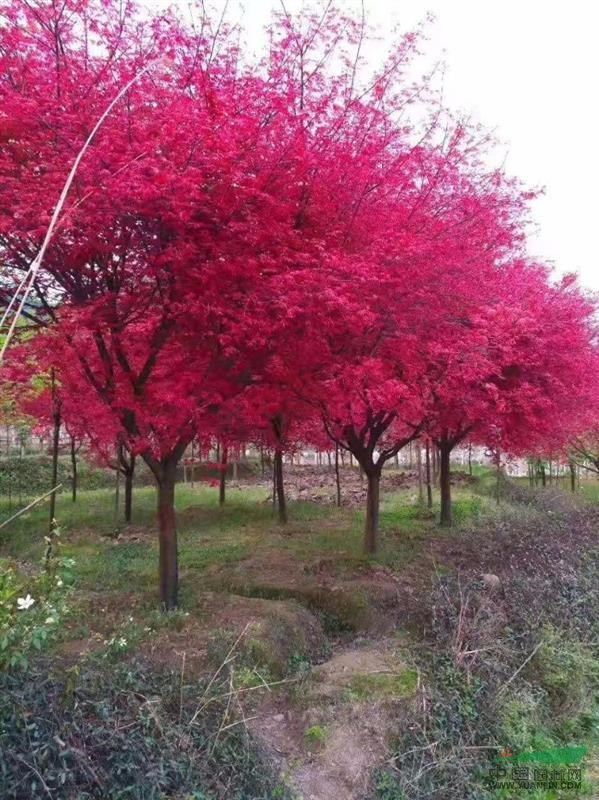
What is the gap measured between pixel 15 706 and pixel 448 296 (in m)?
5.79

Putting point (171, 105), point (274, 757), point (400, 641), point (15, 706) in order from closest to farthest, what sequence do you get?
point (15, 706) < point (274, 757) < point (171, 105) < point (400, 641)

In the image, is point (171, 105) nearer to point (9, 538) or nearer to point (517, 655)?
point (517, 655)

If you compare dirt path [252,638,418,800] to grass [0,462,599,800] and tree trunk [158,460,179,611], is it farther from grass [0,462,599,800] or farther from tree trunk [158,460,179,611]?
tree trunk [158,460,179,611]

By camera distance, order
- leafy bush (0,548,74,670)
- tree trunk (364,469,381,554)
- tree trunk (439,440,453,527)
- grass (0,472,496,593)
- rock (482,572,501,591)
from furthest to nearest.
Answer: tree trunk (439,440,453,527) < tree trunk (364,469,381,554) < grass (0,472,496,593) < rock (482,572,501,591) < leafy bush (0,548,74,670)

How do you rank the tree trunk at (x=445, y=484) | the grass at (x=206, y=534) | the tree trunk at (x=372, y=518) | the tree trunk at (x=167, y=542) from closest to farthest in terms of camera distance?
the tree trunk at (x=167, y=542) < the grass at (x=206, y=534) < the tree trunk at (x=372, y=518) < the tree trunk at (x=445, y=484)

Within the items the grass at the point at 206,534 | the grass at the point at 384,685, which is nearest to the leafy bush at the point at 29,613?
the grass at the point at 384,685

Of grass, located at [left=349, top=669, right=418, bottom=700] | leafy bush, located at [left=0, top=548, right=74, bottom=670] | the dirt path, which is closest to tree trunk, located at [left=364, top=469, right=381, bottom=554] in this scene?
the dirt path

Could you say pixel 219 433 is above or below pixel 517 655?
above

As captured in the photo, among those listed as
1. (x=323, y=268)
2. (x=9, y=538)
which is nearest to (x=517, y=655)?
(x=323, y=268)

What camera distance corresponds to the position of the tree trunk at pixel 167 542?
706cm

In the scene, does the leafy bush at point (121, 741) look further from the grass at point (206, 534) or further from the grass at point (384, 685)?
the grass at point (206, 534)

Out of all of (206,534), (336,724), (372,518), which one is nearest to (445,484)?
(372,518)

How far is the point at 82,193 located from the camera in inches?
186

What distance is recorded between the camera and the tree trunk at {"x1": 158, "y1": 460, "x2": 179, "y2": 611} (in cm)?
706
